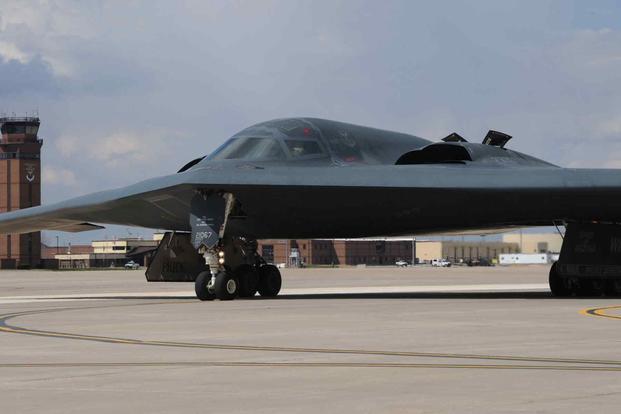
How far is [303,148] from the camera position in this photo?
24.1m

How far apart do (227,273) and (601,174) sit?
819 centimetres

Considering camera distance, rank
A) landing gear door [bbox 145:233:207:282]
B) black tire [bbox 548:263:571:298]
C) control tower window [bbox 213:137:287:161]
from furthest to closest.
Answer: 1. landing gear door [bbox 145:233:207:282]
2. black tire [bbox 548:263:571:298]
3. control tower window [bbox 213:137:287:161]

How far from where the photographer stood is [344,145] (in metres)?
24.8

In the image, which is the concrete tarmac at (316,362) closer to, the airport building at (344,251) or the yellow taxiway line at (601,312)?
the yellow taxiway line at (601,312)

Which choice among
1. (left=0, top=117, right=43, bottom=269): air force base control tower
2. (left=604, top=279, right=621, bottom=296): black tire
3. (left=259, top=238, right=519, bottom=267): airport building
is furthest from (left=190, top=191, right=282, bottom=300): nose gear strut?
(left=259, top=238, right=519, bottom=267): airport building

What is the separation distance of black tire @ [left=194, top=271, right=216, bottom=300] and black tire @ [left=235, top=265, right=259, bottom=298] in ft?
2.50

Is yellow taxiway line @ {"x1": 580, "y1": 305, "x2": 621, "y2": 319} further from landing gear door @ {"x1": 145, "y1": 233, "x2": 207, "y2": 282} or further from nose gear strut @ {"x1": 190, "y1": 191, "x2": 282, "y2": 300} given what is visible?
landing gear door @ {"x1": 145, "y1": 233, "x2": 207, "y2": 282}

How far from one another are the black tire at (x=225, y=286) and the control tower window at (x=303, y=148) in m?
2.98

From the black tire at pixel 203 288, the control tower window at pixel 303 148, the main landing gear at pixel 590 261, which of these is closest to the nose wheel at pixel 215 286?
the black tire at pixel 203 288

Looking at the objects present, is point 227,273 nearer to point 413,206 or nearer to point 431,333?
point 413,206

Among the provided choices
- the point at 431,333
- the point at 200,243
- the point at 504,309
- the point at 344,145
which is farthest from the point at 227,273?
the point at 431,333

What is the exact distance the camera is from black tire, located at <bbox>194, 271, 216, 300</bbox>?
23.4 metres

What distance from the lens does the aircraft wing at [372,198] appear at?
2300 centimetres

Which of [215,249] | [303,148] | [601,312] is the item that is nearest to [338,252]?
[303,148]
